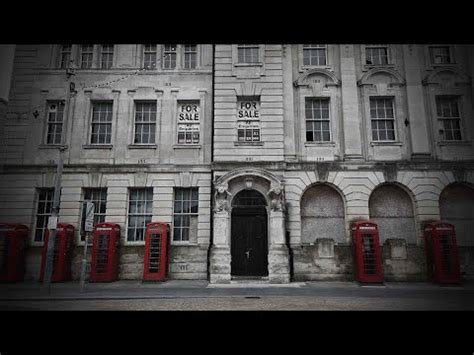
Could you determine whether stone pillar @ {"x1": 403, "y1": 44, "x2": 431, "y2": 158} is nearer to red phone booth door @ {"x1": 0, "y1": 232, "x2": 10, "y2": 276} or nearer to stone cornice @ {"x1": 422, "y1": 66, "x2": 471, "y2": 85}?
stone cornice @ {"x1": 422, "y1": 66, "x2": 471, "y2": 85}

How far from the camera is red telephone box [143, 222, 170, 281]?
1369cm

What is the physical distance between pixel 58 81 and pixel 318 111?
13.3m

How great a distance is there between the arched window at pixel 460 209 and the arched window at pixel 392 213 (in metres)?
1.55

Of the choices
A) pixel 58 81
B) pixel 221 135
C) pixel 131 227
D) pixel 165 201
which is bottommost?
pixel 131 227

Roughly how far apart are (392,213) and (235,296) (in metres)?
9.04

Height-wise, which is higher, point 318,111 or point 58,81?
point 58,81

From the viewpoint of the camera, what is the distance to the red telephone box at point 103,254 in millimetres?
13766

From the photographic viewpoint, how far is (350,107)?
15711mm

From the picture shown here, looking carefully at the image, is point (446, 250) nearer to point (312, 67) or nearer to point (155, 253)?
point (312, 67)

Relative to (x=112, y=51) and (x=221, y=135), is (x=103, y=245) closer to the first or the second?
(x=221, y=135)

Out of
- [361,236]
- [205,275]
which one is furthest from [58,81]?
[361,236]
